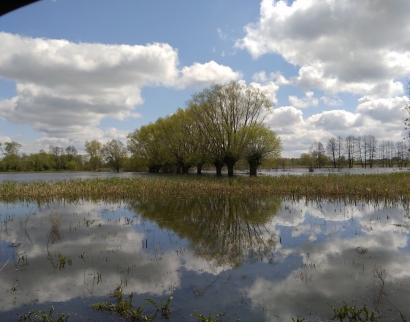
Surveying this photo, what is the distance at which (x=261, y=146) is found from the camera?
36.4 m

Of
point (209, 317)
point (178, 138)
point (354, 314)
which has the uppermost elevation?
point (178, 138)

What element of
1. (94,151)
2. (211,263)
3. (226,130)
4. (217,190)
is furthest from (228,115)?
(94,151)

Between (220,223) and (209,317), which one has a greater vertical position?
(209,317)

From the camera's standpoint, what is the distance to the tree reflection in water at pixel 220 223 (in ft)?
23.7

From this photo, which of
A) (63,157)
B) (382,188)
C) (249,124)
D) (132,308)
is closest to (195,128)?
(249,124)

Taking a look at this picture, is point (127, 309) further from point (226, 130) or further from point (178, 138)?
point (178, 138)

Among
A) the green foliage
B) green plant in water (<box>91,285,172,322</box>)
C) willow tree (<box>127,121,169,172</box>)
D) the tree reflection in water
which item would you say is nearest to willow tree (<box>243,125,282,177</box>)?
the tree reflection in water

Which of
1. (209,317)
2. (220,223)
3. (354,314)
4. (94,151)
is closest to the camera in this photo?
(209,317)

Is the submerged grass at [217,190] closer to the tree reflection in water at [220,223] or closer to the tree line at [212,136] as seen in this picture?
the tree reflection in water at [220,223]

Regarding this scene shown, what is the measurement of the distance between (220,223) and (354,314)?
6.93m

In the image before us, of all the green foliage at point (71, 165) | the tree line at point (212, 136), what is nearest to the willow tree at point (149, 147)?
the tree line at point (212, 136)

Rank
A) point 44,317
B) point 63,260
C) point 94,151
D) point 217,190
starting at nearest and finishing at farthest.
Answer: point 44,317
point 63,260
point 217,190
point 94,151

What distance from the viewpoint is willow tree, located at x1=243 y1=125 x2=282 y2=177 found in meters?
36.1

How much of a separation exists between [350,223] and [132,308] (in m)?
8.99
